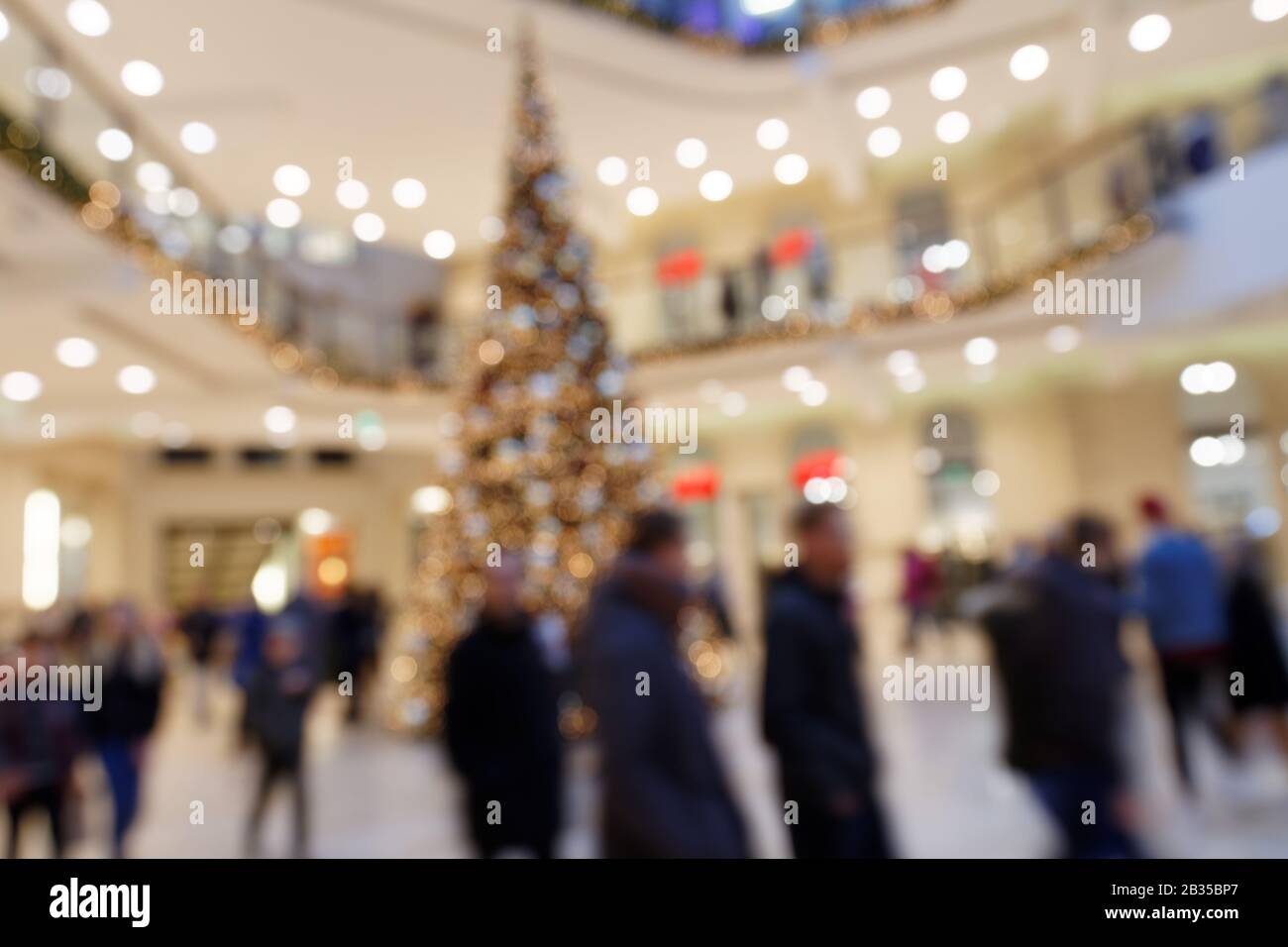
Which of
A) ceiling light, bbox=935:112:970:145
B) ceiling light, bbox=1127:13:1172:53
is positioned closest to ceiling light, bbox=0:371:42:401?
ceiling light, bbox=935:112:970:145

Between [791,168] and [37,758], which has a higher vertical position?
[791,168]

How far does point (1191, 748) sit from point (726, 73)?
29.7 feet

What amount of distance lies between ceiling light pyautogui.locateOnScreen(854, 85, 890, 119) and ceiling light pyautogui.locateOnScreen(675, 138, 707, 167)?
7.19ft

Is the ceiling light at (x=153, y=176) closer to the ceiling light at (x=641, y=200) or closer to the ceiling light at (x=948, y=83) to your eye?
the ceiling light at (x=641, y=200)

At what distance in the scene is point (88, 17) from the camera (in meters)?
8.72

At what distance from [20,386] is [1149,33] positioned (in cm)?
1402

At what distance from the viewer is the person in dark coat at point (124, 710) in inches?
185

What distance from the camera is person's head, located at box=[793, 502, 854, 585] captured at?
2.89 meters

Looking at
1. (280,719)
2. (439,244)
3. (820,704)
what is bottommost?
(280,719)

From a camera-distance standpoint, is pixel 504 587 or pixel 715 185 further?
pixel 715 185

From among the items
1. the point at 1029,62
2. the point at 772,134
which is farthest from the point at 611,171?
the point at 1029,62

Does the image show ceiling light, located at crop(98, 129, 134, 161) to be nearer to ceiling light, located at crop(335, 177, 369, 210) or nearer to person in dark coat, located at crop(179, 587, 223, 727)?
ceiling light, located at crop(335, 177, 369, 210)

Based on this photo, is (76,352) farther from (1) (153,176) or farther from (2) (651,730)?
(2) (651,730)

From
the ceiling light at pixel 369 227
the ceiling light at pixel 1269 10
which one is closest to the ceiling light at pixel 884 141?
the ceiling light at pixel 1269 10
